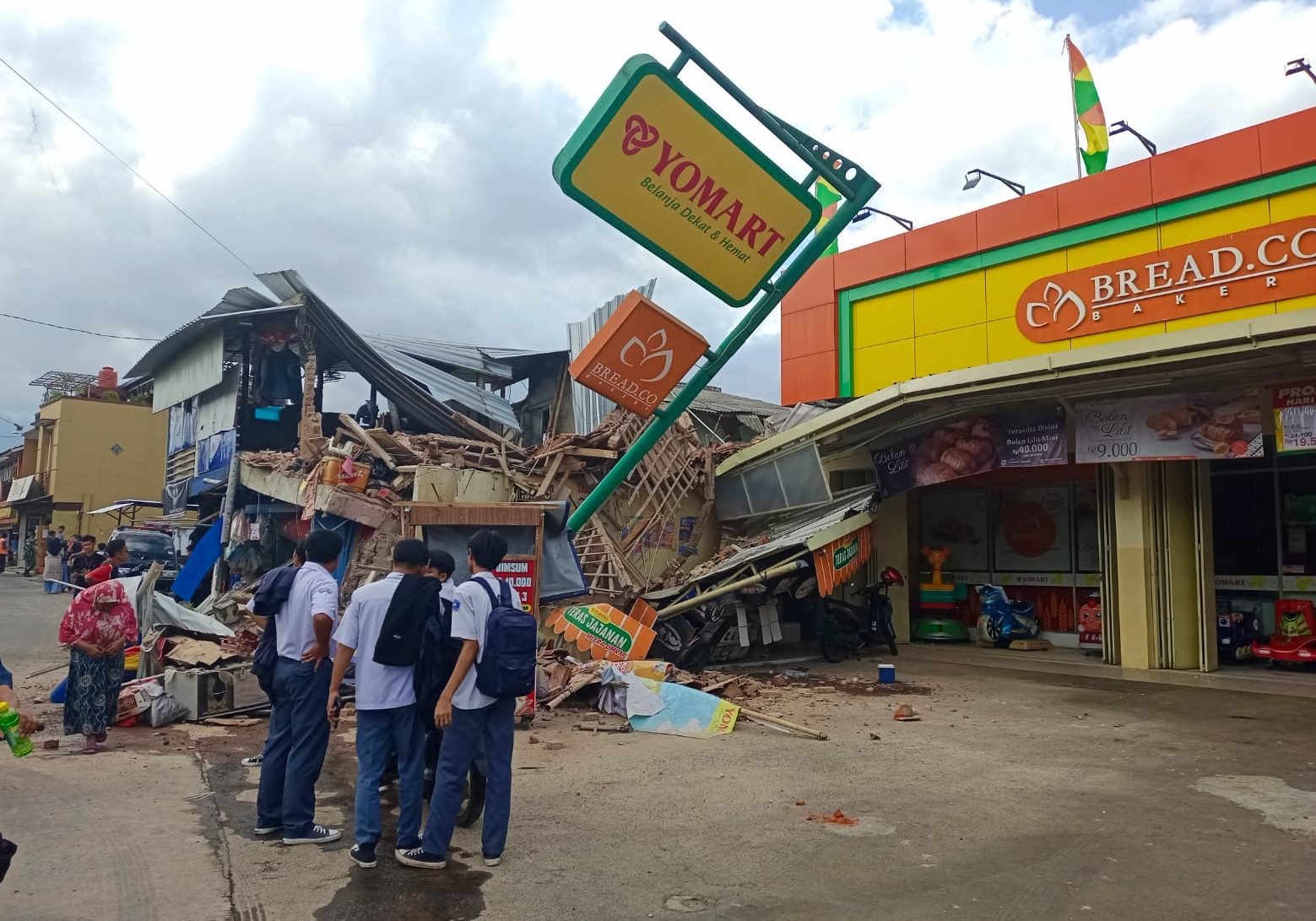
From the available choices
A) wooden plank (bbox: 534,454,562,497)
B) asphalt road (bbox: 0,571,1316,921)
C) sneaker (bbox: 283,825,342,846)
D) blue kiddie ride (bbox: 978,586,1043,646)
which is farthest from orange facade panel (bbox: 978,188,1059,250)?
sneaker (bbox: 283,825,342,846)

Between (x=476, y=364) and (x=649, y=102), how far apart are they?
36.3 feet

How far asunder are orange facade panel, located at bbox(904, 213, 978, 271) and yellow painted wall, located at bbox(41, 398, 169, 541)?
3568 cm

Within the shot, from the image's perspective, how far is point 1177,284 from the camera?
1226 centimetres

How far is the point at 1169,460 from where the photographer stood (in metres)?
12.2

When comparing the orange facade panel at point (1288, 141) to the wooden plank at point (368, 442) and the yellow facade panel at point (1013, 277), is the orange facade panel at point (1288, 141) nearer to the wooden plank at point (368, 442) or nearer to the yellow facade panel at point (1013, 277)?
the yellow facade panel at point (1013, 277)

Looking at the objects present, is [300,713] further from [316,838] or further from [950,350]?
[950,350]

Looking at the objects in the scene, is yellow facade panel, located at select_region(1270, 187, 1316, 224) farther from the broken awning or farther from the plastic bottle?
the plastic bottle

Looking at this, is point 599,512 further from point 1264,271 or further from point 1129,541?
point 1264,271

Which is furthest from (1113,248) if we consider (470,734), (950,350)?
(470,734)

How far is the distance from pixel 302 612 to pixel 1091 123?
49.7ft

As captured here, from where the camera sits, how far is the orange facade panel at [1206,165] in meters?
11.7

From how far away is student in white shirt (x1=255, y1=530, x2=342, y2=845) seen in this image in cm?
528

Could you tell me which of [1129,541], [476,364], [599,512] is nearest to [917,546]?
[1129,541]

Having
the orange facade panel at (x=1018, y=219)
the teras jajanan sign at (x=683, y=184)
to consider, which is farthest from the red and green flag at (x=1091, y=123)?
the teras jajanan sign at (x=683, y=184)
